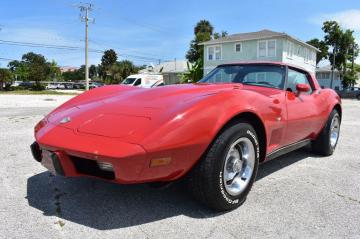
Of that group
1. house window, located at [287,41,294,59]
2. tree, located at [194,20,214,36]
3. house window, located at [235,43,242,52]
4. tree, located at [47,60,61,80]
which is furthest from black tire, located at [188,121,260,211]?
tree, located at [47,60,61,80]

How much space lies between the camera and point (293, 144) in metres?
3.91

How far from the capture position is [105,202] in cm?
295

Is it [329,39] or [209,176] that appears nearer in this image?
[209,176]

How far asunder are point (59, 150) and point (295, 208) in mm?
1980

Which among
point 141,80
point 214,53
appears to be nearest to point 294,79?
point 141,80

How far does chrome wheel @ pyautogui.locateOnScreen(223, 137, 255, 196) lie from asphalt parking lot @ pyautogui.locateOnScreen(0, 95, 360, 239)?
0.19 m

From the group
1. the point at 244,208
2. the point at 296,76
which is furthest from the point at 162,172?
the point at 296,76

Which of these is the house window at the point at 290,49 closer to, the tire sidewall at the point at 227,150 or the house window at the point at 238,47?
the house window at the point at 238,47

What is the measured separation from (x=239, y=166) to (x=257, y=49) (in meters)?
32.6

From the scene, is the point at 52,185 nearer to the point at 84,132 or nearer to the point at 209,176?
the point at 84,132

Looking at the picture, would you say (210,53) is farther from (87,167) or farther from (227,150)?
(87,167)

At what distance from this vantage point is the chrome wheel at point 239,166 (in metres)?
2.88

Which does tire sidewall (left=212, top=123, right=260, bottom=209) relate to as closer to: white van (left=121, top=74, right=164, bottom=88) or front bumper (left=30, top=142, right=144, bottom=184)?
front bumper (left=30, top=142, right=144, bottom=184)

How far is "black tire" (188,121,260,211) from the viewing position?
2586 millimetres
